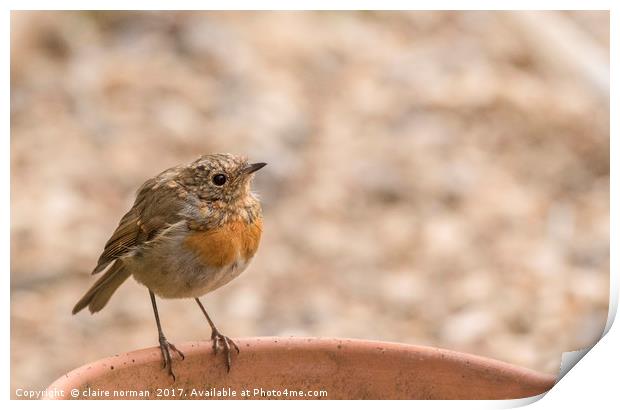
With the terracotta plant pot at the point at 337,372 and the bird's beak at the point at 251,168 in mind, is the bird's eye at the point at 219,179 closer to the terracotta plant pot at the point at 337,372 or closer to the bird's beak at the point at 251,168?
the bird's beak at the point at 251,168

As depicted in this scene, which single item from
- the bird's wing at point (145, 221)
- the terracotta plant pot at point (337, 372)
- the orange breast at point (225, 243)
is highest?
the bird's wing at point (145, 221)

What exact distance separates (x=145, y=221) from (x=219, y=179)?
206 millimetres

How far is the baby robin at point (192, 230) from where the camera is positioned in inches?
88.8

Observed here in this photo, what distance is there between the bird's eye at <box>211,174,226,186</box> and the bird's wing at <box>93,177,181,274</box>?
3.9 inches

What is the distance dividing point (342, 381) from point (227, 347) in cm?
25

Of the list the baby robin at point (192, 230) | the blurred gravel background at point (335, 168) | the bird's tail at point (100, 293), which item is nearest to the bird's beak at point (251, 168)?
the baby robin at point (192, 230)

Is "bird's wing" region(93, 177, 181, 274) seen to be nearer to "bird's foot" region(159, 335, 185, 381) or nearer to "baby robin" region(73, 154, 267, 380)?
"baby robin" region(73, 154, 267, 380)

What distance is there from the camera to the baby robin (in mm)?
2256

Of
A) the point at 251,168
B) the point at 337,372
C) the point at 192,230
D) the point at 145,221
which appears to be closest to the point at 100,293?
the point at 145,221

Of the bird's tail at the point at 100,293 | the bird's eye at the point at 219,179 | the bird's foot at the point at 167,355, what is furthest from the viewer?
the bird's tail at the point at 100,293

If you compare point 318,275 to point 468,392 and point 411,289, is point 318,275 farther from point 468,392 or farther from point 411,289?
point 468,392

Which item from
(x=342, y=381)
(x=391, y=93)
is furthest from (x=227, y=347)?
(x=391, y=93)

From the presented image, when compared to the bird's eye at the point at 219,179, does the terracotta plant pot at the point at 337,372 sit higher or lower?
lower

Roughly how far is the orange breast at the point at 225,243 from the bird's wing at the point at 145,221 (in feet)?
0.29
